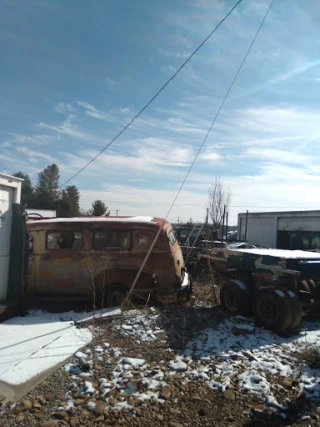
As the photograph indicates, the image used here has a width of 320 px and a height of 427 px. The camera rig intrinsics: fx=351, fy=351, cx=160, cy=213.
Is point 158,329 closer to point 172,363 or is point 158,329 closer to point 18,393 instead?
point 172,363

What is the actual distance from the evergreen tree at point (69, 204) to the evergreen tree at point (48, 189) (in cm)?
109

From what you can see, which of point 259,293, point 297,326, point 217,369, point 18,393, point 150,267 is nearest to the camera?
point 18,393

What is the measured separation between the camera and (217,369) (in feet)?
14.2

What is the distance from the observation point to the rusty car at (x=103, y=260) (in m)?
7.30

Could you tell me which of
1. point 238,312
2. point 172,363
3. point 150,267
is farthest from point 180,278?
point 172,363

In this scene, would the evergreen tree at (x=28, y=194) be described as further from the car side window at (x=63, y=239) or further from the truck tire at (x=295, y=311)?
the truck tire at (x=295, y=311)

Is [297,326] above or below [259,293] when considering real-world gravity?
below

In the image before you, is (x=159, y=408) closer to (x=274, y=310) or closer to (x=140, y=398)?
(x=140, y=398)

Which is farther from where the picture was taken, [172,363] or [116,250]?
[116,250]

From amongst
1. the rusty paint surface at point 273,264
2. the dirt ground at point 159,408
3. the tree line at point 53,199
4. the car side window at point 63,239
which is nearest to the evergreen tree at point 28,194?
the tree line at point 53,199

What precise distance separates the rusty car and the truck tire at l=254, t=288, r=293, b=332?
6.19ft

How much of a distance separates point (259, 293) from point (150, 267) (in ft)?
7.31

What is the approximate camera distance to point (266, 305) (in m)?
6.06

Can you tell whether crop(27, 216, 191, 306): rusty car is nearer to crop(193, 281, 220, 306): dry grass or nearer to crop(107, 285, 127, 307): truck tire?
crop(107, 285, 127, 307): truck tire
